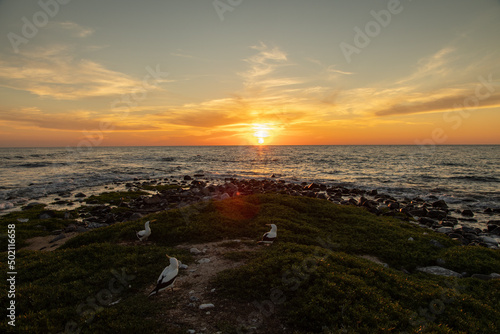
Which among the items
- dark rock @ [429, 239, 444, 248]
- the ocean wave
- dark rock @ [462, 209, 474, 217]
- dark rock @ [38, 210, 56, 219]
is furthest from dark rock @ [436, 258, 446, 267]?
the ocean wave

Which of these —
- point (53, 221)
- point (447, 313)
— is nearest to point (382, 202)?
point (447, 313)

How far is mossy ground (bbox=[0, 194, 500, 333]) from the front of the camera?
22.8 feet

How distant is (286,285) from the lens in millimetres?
8438

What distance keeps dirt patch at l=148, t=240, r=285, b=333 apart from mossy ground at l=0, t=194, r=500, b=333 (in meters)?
0.09

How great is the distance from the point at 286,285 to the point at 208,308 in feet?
8.83

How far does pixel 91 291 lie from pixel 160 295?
2375mm

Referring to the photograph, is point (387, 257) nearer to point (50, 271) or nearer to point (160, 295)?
point (160, 295)

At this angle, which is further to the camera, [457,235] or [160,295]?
[457,235]

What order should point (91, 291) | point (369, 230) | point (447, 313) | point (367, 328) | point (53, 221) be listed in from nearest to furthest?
point (367, 328) < point (447, 313) < point (91, 291) < point (369, 230) < point (53, 221)

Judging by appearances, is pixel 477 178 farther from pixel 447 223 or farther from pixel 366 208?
pixel 366 208

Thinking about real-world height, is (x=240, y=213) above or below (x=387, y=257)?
above

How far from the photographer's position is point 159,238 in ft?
46.0

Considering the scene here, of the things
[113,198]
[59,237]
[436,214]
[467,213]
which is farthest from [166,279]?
[467,213]

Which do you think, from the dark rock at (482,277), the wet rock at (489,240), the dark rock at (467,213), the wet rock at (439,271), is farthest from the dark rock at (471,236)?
the dark rock at (482,277)
